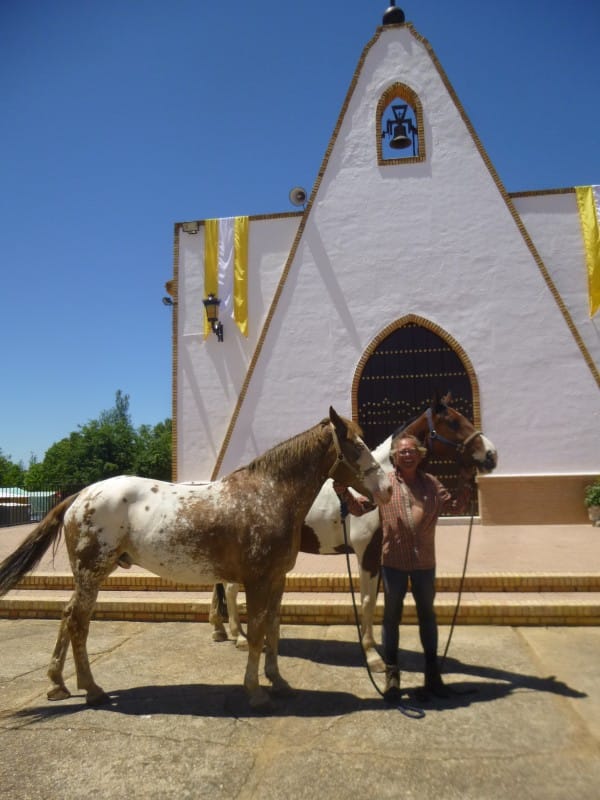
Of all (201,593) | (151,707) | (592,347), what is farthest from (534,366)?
(151,707)

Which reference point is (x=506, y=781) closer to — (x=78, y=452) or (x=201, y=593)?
(x=201, y=593)

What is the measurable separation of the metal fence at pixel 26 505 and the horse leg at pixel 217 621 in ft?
39.7

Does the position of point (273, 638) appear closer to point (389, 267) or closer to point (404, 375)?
point (404, 375)

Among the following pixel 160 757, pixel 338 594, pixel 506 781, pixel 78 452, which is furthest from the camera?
pixel 78 452

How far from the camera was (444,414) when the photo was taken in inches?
173

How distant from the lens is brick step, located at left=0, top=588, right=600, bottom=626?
4988mm

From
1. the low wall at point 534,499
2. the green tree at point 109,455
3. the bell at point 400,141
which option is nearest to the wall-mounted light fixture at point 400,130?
the bell at point 400,141

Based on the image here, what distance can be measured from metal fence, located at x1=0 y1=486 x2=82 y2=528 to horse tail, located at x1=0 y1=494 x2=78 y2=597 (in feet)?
41.8

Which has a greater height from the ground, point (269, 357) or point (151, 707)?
point (269, 357)

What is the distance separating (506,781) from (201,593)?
4.62m

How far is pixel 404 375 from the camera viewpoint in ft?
39.8

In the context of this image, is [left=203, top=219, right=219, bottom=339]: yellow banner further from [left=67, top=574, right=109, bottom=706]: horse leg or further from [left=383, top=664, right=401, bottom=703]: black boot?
[left=383, top=664, right=401, bottom=703]: black boot

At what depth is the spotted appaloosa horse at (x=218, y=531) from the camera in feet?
11.7

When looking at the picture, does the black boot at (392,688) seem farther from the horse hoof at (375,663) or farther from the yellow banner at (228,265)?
the yellow banner at (228,265)
